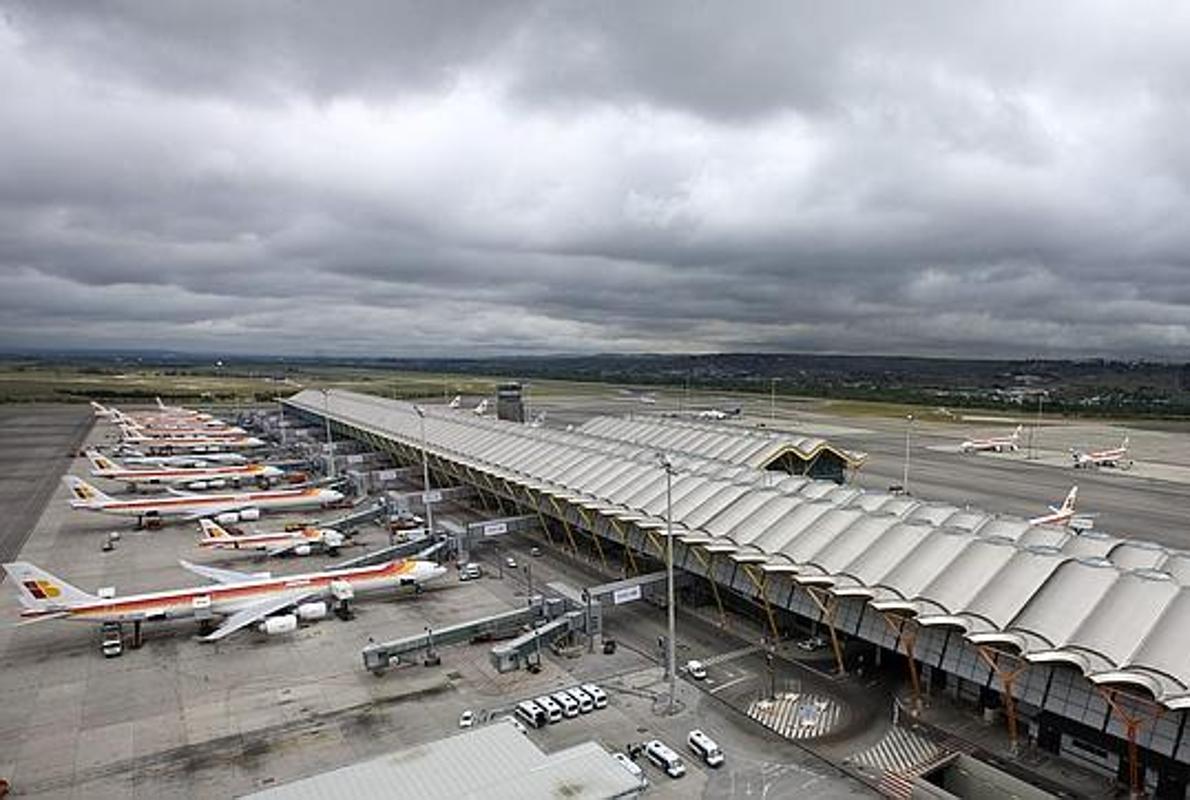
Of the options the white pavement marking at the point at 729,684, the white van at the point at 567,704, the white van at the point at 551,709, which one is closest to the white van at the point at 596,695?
the white van at the point at 567,704

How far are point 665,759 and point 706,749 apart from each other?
239cm

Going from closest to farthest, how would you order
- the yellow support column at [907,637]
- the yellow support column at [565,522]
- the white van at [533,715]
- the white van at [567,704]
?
the white van at [533,715] → the yellow support column at [907,637] → the white van at [567,704] → the yellow support column at [565,522]

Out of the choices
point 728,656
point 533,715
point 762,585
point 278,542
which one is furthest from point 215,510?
point 762,585

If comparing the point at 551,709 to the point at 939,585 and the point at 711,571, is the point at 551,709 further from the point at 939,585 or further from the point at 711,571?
the point at 939,585

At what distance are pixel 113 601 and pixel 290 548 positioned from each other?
23223mm

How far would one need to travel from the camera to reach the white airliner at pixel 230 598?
50312 mm

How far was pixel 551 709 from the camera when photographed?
4019 centimetres

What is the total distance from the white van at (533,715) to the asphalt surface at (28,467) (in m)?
59.2

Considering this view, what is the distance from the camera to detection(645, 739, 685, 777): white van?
1373 inches

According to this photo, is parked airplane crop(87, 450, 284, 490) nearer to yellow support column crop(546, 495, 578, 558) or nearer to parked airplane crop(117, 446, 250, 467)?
parked airplane crop(117, 446, 250, 467)

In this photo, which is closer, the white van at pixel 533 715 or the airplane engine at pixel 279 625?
the white van at pixel 533 715

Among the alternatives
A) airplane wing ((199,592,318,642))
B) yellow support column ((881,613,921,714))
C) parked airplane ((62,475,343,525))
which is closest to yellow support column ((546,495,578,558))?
airplane wing ((199,592,318,642))

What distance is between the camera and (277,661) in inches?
1928

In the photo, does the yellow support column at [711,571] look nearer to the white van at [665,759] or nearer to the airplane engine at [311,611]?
the white van at [665,759]
